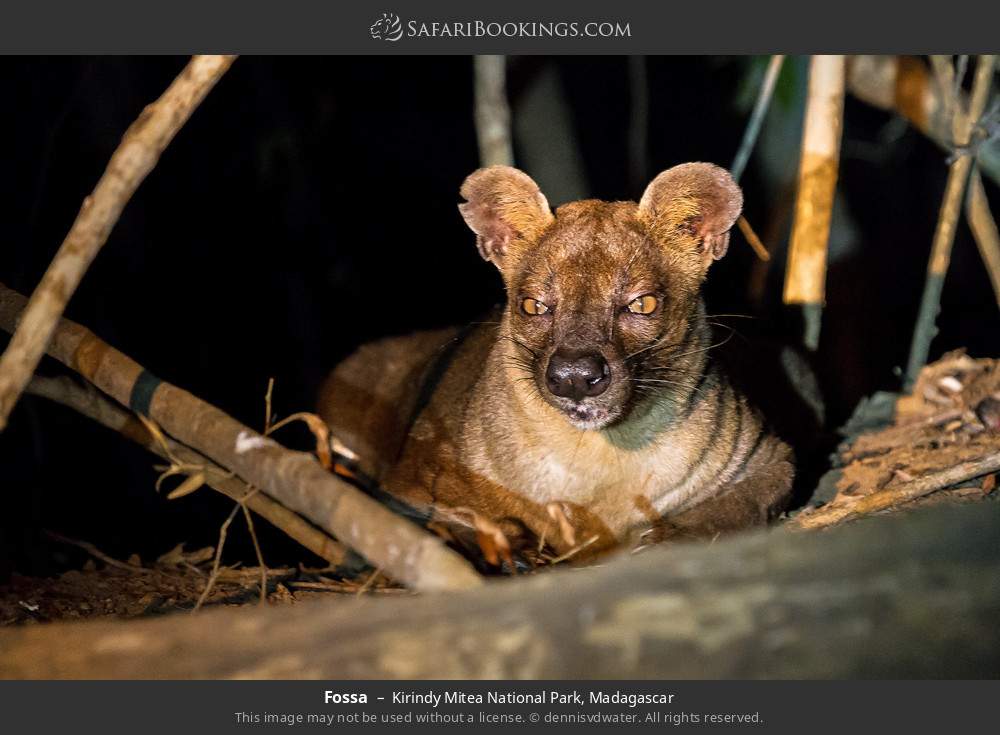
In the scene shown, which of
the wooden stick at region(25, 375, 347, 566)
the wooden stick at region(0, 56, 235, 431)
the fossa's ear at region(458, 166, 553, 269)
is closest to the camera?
the wooden stick at region(0, 56, 235, 431)

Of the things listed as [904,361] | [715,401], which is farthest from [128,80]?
[904,361]

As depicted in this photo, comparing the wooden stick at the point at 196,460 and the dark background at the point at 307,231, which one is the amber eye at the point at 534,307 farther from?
the dark background at the point at 307,231

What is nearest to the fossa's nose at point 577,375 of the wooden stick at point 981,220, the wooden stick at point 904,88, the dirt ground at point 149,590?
the dirt ground at point 149,590

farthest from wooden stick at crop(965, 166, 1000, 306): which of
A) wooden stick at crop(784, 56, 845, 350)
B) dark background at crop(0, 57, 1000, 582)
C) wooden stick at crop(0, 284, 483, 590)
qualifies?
wooden stick at crop(0, 284, 483, 590)

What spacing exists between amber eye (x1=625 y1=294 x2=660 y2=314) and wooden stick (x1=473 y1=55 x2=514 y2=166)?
2127mm

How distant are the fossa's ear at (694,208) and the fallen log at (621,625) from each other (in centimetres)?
216

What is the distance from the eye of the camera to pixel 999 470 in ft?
14.5

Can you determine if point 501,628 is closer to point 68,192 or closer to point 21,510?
point 21,510

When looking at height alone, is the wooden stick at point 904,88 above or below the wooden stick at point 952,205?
above

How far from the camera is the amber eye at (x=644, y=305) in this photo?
4496mm

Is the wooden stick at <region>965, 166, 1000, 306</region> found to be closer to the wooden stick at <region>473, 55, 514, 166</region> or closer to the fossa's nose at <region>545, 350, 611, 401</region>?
the wooden stick at <region>473, 55, 514, 166</region>

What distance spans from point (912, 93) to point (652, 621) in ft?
19.1

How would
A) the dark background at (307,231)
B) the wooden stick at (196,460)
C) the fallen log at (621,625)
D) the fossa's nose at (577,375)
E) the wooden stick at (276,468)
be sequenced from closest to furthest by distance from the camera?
the fallen log at (621,625) < the wooden stick at (276,468) < the fossa's nose at (577,375) < the wooden stick at (196,460) < the dark background at (307,231)

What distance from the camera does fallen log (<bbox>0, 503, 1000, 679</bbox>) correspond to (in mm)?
2721
